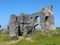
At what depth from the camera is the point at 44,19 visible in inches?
2534

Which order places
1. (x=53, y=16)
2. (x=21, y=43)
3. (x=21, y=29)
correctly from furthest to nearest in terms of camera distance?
(x=21, y=29) → (x=53, y=16) → (x=21, y=43)

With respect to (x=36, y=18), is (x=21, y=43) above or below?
below

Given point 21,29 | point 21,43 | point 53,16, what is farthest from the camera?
point 21,29

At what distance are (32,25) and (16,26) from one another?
17.8 feet

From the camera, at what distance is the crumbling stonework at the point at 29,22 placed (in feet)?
209

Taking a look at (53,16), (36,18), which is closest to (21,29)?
(36,18)

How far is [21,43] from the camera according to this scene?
141 feet

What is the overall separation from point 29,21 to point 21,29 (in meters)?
4.05

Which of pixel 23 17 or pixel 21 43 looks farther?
pixel 23 17

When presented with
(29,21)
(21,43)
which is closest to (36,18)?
(29,21)

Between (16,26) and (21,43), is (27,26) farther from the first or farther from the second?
(21,43)

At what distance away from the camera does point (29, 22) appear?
2621 inches

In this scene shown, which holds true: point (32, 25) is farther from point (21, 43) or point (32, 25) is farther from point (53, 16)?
point (21, 43)

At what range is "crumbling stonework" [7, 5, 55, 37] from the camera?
6362 cm
